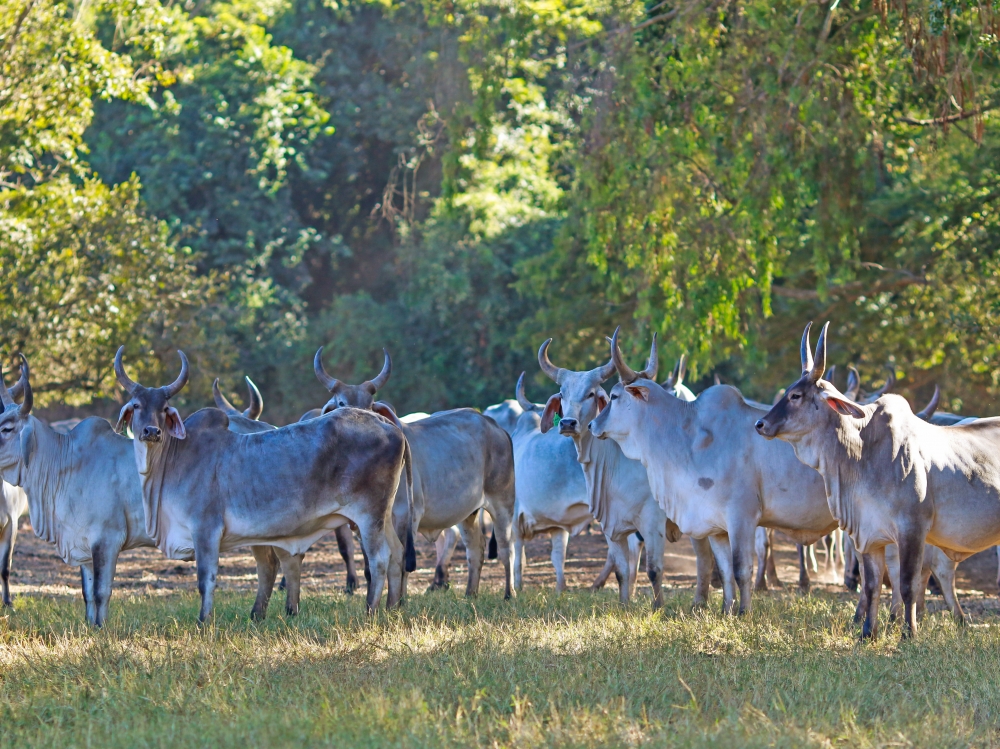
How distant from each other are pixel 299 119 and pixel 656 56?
50.3ft

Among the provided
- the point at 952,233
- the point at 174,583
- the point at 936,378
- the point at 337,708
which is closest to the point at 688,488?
the point at 337,708

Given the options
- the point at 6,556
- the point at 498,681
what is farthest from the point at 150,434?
the point at 498,681

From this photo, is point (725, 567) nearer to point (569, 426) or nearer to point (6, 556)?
point (569, 426)

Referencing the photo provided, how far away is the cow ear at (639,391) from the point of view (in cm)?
859

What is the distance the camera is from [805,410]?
7277mm

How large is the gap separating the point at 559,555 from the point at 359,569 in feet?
9.22

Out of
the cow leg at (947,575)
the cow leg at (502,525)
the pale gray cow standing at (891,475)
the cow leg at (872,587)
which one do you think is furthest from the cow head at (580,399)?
the cow leg at (947,575)

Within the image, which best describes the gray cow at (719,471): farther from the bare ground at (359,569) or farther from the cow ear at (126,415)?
the cow ear at (126,415)

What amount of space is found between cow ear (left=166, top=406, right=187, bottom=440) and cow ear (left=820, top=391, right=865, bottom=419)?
12.5ft

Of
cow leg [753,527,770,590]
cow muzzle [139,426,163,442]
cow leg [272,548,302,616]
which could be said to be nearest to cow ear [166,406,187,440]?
cow muzzle [139,426,163,442]

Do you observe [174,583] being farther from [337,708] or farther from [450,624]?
[337,708]

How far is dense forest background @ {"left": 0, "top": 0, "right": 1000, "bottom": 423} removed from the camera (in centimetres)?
1198

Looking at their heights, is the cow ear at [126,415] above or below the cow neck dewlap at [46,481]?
above

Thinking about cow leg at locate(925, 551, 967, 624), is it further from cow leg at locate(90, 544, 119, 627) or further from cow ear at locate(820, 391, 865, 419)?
cow leg at locate(90, 544, 119, 627)
